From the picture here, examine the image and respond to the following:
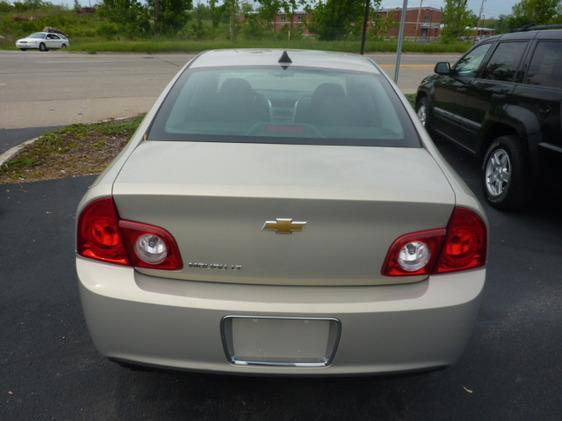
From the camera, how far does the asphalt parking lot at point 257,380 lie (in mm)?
2219

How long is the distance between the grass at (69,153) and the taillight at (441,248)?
458 cm

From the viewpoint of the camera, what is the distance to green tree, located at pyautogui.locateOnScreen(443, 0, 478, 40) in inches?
1624

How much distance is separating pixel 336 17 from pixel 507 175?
29540 millimetres

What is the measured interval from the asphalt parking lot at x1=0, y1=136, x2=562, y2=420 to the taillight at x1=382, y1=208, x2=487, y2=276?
1.55 feet

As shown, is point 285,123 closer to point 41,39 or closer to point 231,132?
point 231,132

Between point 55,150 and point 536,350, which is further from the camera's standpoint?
point 55,150

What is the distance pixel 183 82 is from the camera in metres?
2.79

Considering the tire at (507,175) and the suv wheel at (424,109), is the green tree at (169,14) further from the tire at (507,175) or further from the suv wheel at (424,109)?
the tire at (507,175)

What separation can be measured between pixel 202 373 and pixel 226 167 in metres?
0.80

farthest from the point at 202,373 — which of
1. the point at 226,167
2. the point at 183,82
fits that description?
the point at 183,82

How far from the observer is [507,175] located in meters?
4.68

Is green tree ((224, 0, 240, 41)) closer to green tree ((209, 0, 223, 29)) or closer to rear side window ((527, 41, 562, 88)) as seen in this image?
green tree ((209, 0, 223, 29))

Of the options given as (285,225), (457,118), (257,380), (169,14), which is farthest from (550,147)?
(169,14)

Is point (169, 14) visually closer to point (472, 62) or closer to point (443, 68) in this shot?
point (443, 68)
